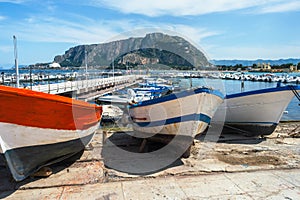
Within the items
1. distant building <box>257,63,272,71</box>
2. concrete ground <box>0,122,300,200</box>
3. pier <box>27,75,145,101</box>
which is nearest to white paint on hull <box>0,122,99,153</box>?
concrete ground <box>0,122,300,200</box>

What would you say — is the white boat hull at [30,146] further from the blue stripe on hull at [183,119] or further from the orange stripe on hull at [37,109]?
the blue stripe on hull at [183,119]

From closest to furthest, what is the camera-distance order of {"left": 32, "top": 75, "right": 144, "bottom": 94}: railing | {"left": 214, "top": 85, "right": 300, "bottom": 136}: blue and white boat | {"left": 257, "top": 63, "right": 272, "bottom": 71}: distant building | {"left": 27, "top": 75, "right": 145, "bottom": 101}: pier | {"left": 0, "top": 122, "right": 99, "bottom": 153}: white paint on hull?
{"left": 0, "top": 122, "right": 99, "bottom": 153}: white paint on hull
{"left": 214, "top": 85, "right": 300, "bottom": 136}: blue and white boat
{"left": 32, "top": 75, "right": 144, "bottom": 94}: railing
{"left": 27, "top": 75, "right": 145, "bottom": 101}: pier
{"left": 257, "top": 63, "right": 272, "bottom": 71}: distant building

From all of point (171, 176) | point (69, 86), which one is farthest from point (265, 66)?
point (171, 176)

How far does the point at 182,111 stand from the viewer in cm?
502

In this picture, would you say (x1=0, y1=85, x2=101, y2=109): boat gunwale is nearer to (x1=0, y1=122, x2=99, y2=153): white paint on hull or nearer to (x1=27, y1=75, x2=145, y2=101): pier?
(x1=0, y1=122, x2=99, y2=153): white paint on hull

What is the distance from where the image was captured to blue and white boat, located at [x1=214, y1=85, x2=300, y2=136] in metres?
7.05

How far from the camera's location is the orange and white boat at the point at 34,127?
3.72 meters

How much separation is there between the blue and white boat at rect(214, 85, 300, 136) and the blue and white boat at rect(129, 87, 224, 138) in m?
2.39

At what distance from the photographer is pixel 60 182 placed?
14.3 ft

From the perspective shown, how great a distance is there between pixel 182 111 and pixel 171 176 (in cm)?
134

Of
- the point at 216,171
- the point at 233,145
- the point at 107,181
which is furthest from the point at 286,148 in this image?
the point at 107,181

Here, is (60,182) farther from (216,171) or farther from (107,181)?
(216,171)

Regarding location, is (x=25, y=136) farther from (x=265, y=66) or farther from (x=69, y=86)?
(x=265, y=66)

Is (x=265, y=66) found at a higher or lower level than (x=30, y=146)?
higher
